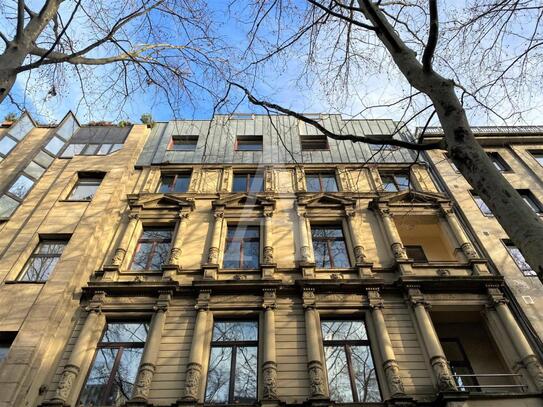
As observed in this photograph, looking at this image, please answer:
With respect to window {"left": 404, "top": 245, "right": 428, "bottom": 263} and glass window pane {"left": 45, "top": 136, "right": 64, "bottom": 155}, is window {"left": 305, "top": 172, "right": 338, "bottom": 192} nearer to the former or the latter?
window {"left": 404, "top": 245, "right": 428, "bottom": 263}

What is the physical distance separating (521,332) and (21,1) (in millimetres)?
15011

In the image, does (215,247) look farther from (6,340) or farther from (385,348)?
(6,340)

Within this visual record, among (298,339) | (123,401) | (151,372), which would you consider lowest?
(123,401)

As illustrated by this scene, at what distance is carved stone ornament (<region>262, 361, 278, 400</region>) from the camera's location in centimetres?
963

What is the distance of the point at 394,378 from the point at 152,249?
31.6 feet

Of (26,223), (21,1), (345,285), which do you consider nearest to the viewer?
(21,1)

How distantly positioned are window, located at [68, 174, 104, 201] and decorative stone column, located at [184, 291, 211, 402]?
301 inches

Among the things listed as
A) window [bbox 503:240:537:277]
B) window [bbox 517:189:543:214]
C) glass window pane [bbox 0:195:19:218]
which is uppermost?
window [bbox 517:189:543:214]

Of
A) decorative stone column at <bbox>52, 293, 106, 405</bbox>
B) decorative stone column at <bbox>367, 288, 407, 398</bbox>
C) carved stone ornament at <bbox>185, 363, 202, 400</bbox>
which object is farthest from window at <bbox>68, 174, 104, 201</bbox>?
decorative stone column at <bbox>367, 288, 407, 398</bbox>

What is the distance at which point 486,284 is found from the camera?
12516mm

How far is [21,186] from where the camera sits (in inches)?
629

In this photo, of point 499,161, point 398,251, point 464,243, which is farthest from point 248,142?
point 499,161

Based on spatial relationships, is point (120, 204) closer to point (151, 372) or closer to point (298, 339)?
point (151, 372)

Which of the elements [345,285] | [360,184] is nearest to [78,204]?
[345,285]
